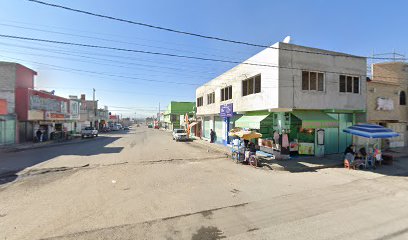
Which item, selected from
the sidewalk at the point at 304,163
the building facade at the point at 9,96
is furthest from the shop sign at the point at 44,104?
the sidewalk at the point at 304,163

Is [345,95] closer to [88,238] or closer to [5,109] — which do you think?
[88,238]

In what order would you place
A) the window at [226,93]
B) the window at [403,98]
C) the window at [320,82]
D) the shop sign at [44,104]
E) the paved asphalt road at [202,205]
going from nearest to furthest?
1. the paved asphalt road at [202,205]
2. the window at [320,82]
3. the window at [403,98]
4. the window at [226,93]
5. the shop sign at [44,104]

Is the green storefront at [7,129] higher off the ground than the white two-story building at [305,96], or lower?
lower

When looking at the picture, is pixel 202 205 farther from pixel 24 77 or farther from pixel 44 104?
pixel 24 77

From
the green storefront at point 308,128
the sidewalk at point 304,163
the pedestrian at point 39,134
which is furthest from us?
the pedestrian at point 39,134

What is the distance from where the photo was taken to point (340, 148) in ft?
55.4

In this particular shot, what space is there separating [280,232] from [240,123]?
1324 centimetres

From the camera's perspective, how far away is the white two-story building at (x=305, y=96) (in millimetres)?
14297

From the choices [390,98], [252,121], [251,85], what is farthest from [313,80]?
[390,98]

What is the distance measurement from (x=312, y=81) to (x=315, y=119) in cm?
267

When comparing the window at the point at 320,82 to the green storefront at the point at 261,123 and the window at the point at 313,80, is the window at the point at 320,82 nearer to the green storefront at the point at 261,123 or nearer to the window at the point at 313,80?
the window at the point at 313,80

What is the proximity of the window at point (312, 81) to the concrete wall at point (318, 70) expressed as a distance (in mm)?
258

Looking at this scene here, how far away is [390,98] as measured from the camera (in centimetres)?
1917

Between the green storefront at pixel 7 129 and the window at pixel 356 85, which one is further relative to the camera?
the green storefront at pixel 7 129
